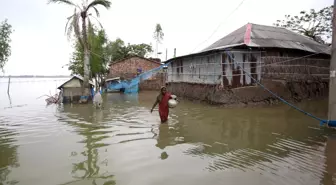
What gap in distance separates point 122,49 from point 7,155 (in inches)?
1315

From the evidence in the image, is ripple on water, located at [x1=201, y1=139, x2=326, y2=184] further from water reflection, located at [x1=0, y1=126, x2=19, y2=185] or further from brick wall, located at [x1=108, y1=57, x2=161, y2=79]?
brick wall, located at [x1=108, y1=57, x2=161, y2=79]

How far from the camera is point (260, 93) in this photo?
1237cm

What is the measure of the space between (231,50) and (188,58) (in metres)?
4.75

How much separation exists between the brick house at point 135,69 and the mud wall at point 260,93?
12660 millimetres

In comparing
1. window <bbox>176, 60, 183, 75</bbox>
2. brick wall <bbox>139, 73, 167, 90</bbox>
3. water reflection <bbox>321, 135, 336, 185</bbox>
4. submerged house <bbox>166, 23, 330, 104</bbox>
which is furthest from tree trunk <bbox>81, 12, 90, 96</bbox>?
water reflection <bbox>321, 135, 336, 185</bbox>

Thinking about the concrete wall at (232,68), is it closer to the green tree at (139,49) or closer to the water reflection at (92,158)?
the water reflection at (92,158)

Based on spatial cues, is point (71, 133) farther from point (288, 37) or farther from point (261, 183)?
point (288, 37)

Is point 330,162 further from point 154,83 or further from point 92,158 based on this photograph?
point 154,83

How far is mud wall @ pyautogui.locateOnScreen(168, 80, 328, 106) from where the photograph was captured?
12164 mm

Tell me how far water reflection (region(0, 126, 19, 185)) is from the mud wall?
30.1 feet

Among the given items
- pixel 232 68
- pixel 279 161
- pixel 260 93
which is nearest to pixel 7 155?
pixel 279 161

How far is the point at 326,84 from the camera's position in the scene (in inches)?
571

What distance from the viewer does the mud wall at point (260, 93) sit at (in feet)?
39.9

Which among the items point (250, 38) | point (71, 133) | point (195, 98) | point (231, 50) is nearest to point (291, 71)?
point (250, 38)
